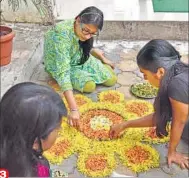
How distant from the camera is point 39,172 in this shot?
1.55 m

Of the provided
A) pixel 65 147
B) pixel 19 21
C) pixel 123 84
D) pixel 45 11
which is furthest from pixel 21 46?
pixel 65 147

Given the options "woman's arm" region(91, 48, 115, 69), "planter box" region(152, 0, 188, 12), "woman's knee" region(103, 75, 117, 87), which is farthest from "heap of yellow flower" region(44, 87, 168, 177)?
"planter box" region(152, 0, 188, 12)

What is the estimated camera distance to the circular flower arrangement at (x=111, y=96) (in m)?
3.06

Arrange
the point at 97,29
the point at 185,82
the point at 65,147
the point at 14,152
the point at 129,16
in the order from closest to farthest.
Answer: the point at 14,152
the point at 185,82
the point at 65,147
the point at 97,29
the point at 129,16

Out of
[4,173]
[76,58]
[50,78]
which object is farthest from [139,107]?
[4,173]

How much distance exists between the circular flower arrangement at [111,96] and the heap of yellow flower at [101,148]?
213 mm

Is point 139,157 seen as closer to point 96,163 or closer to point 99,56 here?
point 96,163

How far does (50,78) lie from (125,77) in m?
0.70

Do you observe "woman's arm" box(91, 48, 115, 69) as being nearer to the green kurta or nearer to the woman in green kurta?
the woman in green kurta

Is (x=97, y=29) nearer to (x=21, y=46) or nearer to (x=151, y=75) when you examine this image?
(x=151, y=75)

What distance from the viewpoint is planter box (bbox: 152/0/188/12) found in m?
4.46

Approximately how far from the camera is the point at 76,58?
3172 millimetres

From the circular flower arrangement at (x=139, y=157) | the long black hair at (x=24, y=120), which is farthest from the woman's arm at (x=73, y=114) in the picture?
the long black hair at (x=24, y=120)

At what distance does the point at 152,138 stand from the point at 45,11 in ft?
5.38
